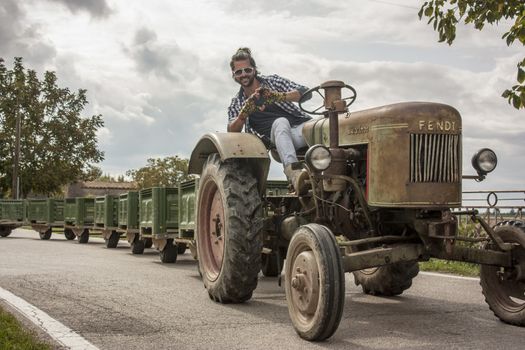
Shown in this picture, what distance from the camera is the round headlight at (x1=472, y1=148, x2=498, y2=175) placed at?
571 cm

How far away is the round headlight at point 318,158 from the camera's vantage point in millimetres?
5426

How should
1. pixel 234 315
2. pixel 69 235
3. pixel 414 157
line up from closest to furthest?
pixel 414 157, pixel 234 315, pixel 69 235

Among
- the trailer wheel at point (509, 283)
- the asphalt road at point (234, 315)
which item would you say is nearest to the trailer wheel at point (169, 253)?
the asphalt road at point (234, 315)

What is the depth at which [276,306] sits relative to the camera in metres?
6.67

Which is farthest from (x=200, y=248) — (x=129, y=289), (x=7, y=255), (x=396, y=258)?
(x=7, y=255)

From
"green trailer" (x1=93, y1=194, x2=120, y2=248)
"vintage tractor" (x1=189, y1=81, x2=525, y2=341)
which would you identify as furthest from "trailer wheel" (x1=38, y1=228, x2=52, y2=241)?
"vintage tractor" (x1=189, y1=81, x2=525, y2=341)

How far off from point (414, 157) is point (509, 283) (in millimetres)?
1501

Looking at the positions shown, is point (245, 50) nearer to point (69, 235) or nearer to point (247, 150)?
point (247, 150)

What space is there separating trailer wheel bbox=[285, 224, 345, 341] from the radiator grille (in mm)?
865

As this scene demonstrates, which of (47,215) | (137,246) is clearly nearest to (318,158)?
(137,246)

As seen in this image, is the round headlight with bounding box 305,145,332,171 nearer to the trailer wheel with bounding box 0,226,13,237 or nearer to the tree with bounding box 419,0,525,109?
the tree with bounding box 419,0,525,109

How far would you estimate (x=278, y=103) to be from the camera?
7.09m

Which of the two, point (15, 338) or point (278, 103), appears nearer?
point (15, 338)

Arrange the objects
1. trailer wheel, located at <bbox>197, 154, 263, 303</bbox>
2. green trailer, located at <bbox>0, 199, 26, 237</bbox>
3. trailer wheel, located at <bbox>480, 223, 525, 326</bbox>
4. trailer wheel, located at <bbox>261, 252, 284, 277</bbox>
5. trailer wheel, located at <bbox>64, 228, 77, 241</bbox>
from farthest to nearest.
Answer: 1. green trailer, located at <bbox>0, 199, 26, 237</bbox>
2. trailer wheel, located at <bbox>64, 228, 77, 241</bbox>
3. trailer wheel, located at <bbox>261, 252, 284, 277</bbox>
4. trailer wheel, located at <bbox>197, 154, 263, 303</bbox>
5. trailer wheel, located at <bbox>480, 223, 525, 326</bbox>
